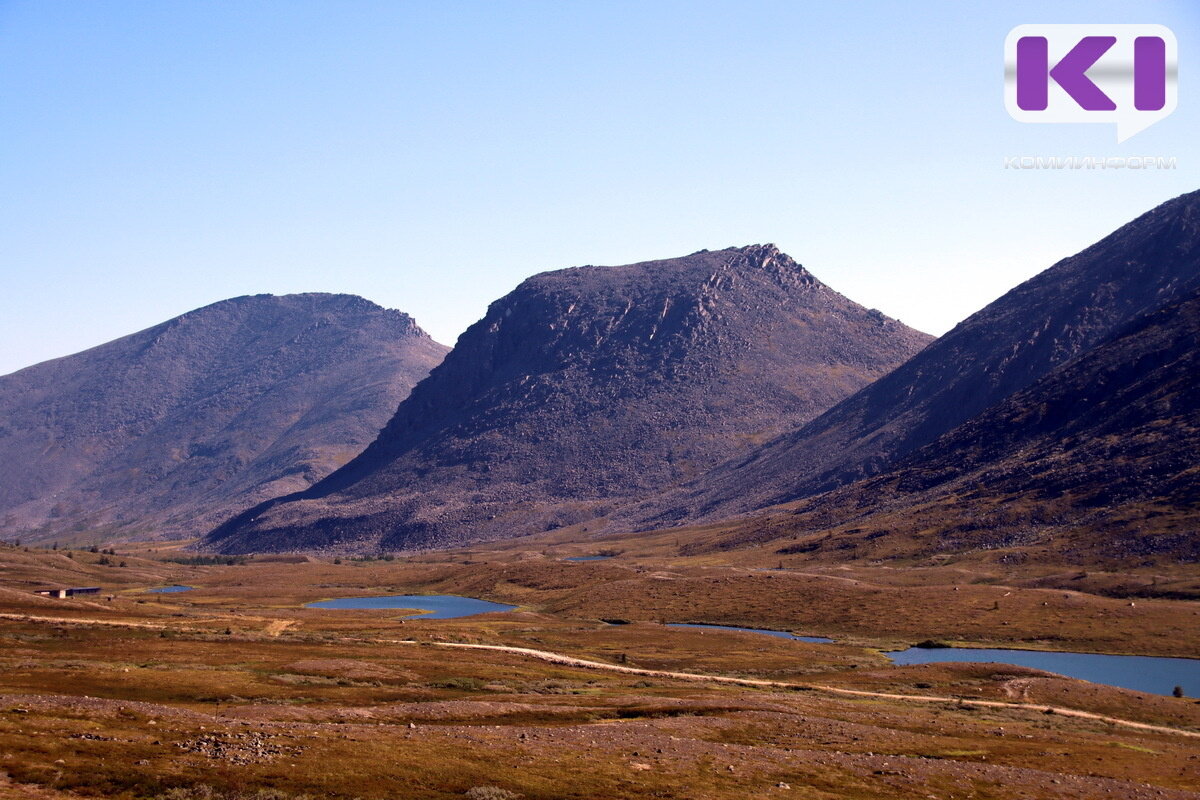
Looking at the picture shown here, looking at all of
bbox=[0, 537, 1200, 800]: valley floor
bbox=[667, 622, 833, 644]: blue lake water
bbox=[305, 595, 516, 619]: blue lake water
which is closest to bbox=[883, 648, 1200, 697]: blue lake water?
bbox=[0, 537, 1200, 800]: valley floor

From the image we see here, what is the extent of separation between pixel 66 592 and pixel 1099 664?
143741 mm

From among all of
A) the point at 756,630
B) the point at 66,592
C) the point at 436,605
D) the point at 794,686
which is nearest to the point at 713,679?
the point at 794,686

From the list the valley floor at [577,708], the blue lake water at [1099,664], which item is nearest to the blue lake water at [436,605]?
the valley floor at [577,708]

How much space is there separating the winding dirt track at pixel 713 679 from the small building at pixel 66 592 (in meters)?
34.9

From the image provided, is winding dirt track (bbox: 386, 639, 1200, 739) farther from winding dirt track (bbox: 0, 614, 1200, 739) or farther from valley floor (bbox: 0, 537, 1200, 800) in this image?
valley floor (bbox: 0, 537, 1200, 800)

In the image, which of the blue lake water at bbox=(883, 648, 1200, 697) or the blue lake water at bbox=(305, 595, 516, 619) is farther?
the blue lake water at bbox=(305, 595, 516, 619)

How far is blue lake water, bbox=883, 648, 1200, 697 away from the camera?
334 feet

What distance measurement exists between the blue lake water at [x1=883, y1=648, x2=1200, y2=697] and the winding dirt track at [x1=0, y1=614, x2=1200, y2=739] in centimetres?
1907

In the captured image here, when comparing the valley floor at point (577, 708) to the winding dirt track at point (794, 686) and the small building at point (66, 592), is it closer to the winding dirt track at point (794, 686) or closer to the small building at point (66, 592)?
the winding dirt track at point (794, 686)

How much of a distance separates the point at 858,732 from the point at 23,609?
9137 centimetres

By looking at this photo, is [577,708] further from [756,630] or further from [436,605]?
[436,605]

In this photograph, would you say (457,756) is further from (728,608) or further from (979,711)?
(728,608)

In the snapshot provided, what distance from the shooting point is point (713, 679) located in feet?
315

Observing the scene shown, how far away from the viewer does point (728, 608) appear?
6314 inches
